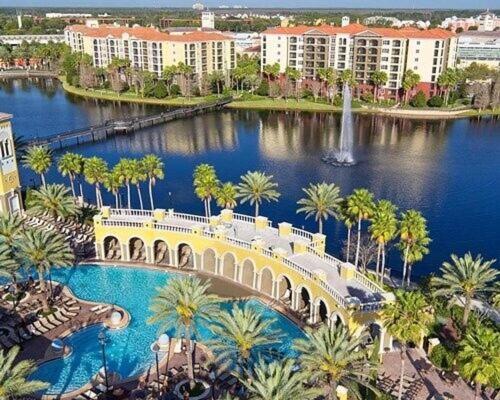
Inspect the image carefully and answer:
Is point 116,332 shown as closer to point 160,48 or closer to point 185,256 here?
point 185,256

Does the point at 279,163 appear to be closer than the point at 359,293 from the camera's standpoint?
No

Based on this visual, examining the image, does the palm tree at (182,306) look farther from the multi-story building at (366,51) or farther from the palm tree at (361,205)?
the multi-story building at (366,51)

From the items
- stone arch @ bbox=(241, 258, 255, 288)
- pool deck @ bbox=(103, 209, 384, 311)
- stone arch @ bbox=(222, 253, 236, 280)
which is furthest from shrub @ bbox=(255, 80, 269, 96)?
stone arch @ bbox=(241, 258, 255, 288)

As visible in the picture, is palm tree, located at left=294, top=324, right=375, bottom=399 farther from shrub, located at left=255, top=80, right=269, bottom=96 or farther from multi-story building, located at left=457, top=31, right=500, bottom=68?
multi-story building, located at left=457, top=31, right=500, bottom=68

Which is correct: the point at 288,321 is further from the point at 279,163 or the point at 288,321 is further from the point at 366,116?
the point at 366,116

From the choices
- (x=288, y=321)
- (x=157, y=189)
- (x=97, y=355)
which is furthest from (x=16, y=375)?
(x=157, y=189)

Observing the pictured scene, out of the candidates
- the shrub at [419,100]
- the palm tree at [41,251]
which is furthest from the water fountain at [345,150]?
the palm tree at [41,251]

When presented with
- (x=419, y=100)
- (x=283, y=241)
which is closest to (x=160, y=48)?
(x=419, y=100)
